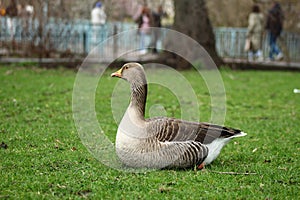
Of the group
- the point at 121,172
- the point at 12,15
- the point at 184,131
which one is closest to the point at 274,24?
the point at 12,15

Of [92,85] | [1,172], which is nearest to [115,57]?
[92,85]

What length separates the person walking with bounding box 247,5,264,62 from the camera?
2436cm

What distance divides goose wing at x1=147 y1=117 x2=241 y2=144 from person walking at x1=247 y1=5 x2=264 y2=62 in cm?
1843

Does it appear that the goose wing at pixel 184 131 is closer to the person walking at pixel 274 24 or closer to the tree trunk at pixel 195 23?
the tree trunk at pixel 195 23

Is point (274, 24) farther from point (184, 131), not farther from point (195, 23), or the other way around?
point (184, 131)

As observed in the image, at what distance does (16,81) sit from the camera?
14547 mm

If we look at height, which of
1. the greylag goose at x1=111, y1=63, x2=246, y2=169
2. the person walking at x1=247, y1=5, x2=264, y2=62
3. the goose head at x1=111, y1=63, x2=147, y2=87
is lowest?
the person walking at x1=247, y1=5, x2=264, y2=62

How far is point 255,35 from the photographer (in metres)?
24.4

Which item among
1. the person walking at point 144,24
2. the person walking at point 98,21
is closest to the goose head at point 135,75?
the person walking at point 98,21

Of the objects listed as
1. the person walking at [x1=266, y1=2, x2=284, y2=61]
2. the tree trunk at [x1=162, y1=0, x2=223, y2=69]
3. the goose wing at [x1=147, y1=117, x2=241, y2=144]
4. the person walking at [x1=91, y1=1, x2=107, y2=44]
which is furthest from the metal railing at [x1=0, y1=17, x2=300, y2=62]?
the goose wing at [x1=147, y1=117, x2=241, y2=144]

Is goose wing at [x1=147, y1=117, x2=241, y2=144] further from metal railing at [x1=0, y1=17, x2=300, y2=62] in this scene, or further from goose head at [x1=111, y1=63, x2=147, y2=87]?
metal railing at [x1=0, y1=17, x2=300, y2=62]

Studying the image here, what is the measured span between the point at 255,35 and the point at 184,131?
62.7 feet

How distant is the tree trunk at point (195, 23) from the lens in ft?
67.2

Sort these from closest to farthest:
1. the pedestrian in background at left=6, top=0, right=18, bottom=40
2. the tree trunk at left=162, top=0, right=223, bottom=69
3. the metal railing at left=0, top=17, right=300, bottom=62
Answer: the metal railing at left=0, top=17, right=300, bottom=62
the pedestrian in background at left=6, top=0, right=18, bottom=40
the tree trunk at left=162, top=0, right=223, bottom=69
